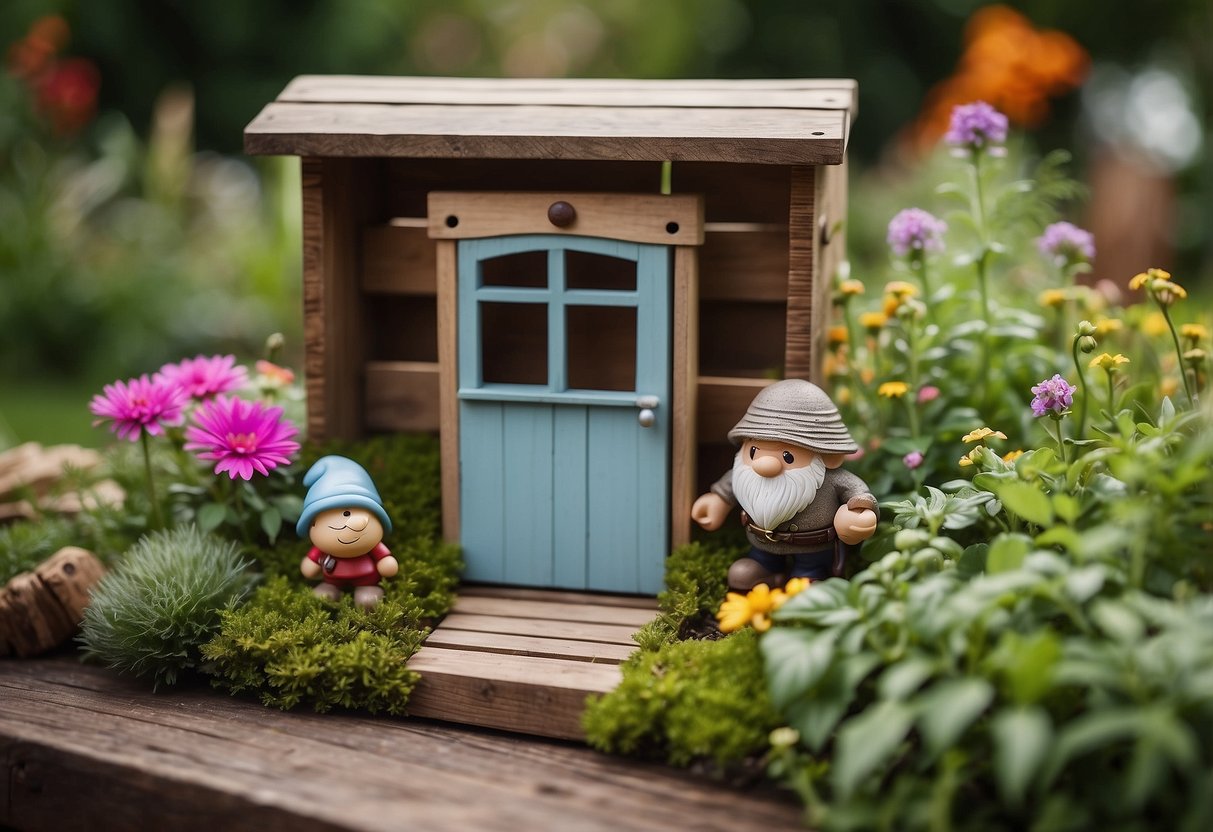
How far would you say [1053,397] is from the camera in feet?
9.86

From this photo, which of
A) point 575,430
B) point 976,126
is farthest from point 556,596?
point 976,126

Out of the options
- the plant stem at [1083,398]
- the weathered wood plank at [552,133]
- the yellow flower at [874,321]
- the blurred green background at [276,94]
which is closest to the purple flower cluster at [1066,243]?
the plant stem at [1083,398]

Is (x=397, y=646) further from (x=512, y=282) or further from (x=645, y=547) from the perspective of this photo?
(x=512, y=282)

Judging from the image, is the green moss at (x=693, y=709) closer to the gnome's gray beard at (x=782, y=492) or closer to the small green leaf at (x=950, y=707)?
the gnome's gray beard at (x=782, y=492)

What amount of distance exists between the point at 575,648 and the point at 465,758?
45 cm

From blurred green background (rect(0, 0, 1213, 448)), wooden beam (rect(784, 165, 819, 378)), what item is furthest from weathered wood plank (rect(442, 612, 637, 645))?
blurred green background (rect(0, 0, 1213, 448))

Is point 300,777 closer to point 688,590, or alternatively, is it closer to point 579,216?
point 688,590

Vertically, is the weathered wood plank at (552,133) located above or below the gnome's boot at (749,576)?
above

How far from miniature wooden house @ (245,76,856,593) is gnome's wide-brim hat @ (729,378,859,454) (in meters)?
0.28

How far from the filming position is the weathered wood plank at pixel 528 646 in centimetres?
304

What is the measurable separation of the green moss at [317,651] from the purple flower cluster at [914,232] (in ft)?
6.19

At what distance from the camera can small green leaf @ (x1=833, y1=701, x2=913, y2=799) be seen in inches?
85.0

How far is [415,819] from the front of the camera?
2445 millimetres

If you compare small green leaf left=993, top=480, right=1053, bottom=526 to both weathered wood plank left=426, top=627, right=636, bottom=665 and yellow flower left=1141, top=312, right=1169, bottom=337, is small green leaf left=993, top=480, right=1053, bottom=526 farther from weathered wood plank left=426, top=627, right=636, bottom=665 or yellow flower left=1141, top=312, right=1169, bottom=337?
yellow flower left=1141, top=312, right=1169, bottom=337
